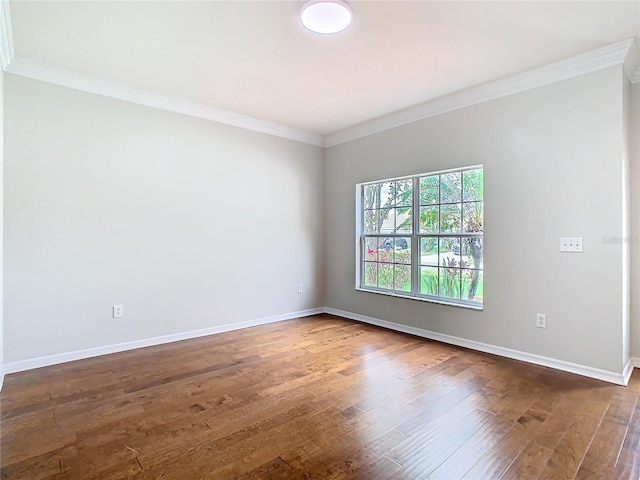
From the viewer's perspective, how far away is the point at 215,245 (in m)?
4.04

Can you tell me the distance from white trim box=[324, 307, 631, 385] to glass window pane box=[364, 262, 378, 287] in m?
0.46

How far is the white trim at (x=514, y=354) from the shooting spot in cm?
266

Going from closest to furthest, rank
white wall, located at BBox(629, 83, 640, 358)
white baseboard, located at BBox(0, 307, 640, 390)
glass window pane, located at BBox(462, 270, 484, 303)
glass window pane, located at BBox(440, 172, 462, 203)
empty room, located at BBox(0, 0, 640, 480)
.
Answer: empty room, located at BBox(0, 0, 640, 480) → white baseboard, located at BBox(0, 307, 640, 390) → white wall, located at BBox(629, 83, 640, 358) → glass window pane, located at BBox(462, 270, 484, 303) → glass window pane, located at BBox(440, 172, 462, 203)

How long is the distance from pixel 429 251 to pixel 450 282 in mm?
426

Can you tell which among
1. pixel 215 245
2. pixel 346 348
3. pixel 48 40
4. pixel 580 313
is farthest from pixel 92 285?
pixel 580 313

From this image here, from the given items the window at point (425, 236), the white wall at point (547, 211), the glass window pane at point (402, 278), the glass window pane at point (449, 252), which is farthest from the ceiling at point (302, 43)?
the glass window pane at point (402, 278)

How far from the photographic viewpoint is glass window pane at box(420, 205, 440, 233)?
3.85 meters

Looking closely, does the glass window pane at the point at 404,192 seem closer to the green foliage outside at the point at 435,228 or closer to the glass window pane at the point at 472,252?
the green foliage outside at the point at 435,228

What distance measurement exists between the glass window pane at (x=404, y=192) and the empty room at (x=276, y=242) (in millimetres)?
34

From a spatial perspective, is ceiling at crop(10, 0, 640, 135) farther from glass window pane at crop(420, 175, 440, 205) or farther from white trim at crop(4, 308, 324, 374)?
white trim at crop(4, 308, 324, 374)

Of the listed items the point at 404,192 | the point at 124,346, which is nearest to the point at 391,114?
the point at 404,192

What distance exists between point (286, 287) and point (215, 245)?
120cm

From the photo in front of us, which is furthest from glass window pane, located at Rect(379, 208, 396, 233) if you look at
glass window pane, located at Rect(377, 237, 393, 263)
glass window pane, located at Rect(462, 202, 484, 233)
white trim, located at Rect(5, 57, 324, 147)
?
white trim, located at Rect(5, 57, 324, 147)

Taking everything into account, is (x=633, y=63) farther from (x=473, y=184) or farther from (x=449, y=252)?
(x=449, y=252)
